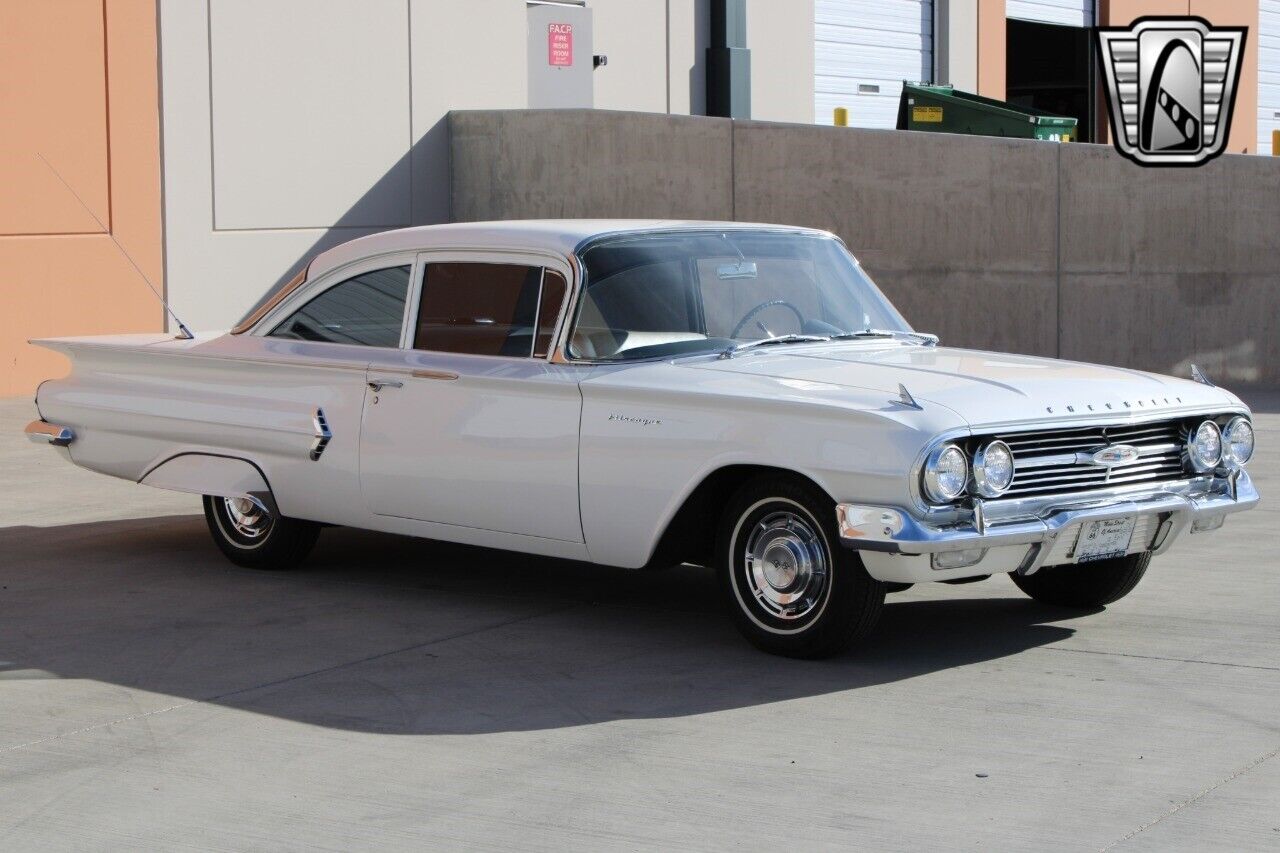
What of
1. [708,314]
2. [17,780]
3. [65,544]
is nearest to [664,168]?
[65,544]

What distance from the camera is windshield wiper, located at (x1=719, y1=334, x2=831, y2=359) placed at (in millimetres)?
6984

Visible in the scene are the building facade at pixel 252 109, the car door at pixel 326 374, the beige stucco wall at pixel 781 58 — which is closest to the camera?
the car door at pixel 326 374

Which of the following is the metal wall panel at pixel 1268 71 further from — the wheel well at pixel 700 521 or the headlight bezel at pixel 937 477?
the headlight bezel at pixel 937 477

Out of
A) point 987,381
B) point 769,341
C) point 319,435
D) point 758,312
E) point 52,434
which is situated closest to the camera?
point 987,381

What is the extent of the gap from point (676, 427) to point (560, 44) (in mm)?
14522

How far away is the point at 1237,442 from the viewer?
695 centimetres

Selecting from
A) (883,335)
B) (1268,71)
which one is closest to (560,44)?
(883,335)

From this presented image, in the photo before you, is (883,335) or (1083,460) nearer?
(1083,460)

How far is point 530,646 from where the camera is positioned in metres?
6.80

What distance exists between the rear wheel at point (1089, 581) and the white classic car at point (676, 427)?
0.04 feet

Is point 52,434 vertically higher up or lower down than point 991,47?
lower down

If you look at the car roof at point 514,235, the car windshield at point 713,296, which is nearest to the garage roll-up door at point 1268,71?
the car windshield at point 713,296

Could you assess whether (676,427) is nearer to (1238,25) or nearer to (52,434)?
(52,434)

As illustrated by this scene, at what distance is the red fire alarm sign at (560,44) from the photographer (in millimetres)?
20328
